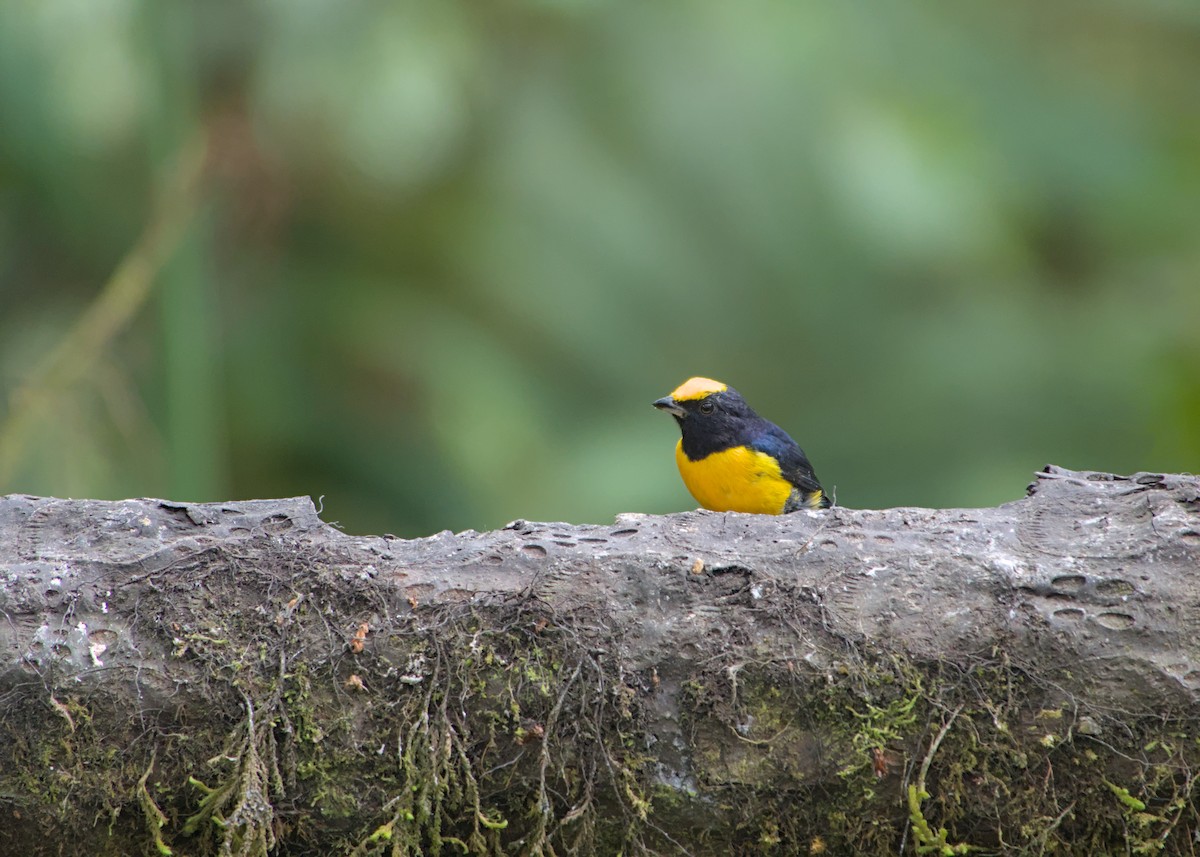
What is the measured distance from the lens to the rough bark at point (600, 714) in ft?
7.59

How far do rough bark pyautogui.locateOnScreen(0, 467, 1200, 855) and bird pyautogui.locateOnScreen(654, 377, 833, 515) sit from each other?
9.27 ft

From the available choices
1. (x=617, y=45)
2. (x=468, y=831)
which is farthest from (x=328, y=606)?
(x=617, y=45)

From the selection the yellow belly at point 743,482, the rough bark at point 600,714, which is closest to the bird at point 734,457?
the yellow belly at point 743,482

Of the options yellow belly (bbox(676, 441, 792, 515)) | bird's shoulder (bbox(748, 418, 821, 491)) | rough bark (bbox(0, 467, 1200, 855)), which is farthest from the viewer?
bird's shoulder (bbox(748, 418, 821, 491))

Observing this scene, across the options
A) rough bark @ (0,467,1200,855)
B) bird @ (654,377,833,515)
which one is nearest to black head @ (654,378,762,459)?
bird @ (654,377,833,515)

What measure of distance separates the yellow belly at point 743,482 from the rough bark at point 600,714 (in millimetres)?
2806

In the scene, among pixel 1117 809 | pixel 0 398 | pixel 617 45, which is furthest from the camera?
pixel 617 45

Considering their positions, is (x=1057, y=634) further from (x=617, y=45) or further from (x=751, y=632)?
(x=617, y=45)

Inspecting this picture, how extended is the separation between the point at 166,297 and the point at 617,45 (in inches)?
129

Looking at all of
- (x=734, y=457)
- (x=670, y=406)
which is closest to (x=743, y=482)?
(x=734, y=457)

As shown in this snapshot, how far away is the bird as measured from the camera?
5320 mm

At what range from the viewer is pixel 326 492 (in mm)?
6785

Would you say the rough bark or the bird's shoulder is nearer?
the rough bark

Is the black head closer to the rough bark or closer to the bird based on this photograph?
the bird
